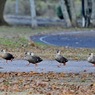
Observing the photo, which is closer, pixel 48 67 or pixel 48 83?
pixel 48 83

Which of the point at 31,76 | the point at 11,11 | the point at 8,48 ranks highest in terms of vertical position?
the point at 31,76

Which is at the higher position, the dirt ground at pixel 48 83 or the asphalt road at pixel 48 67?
the dirt ground at pixel 48 83

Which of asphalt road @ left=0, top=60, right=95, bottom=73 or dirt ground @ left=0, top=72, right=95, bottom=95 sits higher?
dirt ground @ left=0, top=72, right=95, bottom=95

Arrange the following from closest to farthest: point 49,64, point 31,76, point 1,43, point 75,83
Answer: point 75,83
point 31,76
point 49,64
point 1,43

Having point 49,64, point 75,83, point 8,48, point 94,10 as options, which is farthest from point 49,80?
point 94,10

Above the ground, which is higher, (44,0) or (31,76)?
(31,76)

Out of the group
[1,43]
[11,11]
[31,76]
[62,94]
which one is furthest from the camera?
[11,11]

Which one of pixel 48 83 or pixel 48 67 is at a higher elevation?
pixel 48 83

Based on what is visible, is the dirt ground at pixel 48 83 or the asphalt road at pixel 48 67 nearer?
the dirt ground at pixel 48 83

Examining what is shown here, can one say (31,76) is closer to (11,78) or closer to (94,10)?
(11,78)

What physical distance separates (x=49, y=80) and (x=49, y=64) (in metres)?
4.57

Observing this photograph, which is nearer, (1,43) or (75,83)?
(75,83)

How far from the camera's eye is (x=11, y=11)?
83562 mm

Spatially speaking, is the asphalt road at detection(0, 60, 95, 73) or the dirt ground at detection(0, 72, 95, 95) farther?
the asphalt road at detection(0, 60, 95, 73)
